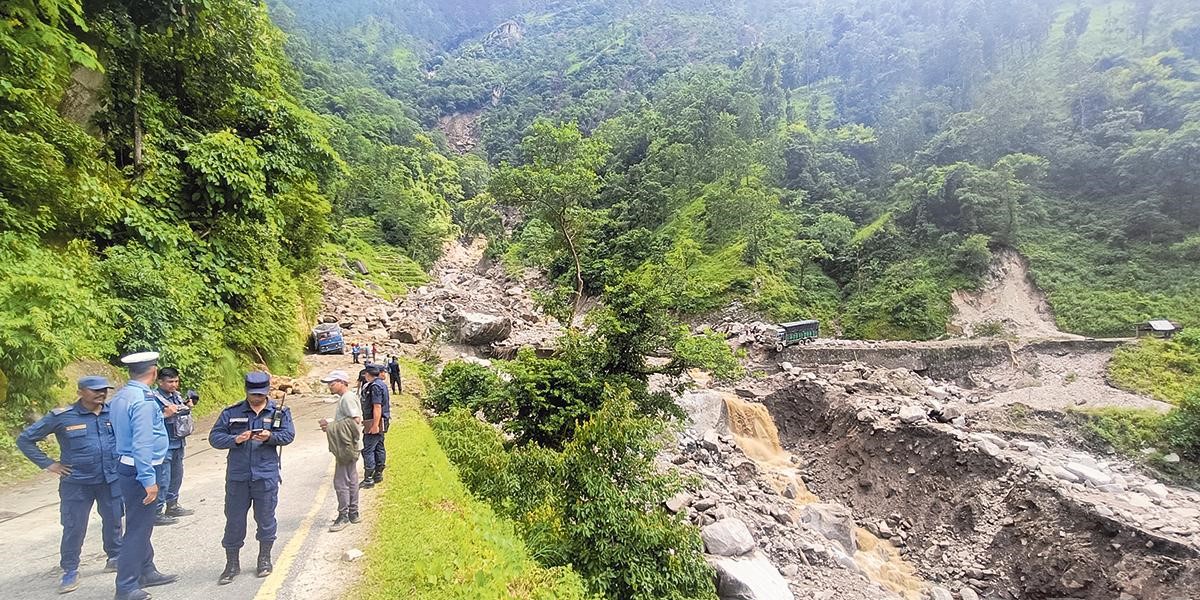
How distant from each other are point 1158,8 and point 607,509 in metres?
96.5

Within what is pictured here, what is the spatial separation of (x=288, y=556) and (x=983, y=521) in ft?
57.0

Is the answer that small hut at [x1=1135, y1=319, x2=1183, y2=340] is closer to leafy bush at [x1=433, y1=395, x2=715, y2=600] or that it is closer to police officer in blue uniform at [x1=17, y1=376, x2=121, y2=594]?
leafy bush at [x1=433, y1=395, x2=715, y2=600]

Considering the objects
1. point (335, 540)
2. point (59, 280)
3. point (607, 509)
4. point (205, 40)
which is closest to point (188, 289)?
point (59, 280)

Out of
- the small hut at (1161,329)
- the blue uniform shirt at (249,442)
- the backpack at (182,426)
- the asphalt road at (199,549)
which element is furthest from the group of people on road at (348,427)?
the small hut at (1161,329)

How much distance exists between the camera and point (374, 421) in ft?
24.4

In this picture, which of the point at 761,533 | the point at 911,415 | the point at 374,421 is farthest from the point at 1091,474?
the point at 374,421

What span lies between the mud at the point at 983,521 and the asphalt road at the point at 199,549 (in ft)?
49.9

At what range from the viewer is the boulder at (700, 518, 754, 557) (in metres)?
10.9

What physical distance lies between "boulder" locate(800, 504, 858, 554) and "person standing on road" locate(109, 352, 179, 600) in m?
14.6

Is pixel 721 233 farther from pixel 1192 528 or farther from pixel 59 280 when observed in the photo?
pixel 59 280

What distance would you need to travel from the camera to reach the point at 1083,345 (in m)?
28.9

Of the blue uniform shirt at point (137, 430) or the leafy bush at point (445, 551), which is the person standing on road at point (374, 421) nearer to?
the leafy bush at point (445, 551)

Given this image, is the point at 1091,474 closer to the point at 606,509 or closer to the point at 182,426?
the point at 606,509

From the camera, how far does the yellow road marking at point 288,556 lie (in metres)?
4.80
